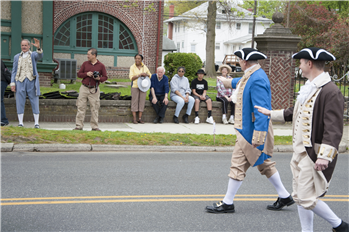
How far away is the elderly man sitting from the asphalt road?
4.39 m

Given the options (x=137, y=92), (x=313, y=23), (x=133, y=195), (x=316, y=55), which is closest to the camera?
(x=316, y=55)

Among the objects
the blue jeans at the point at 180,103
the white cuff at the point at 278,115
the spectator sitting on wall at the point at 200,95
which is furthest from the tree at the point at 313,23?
the white cuff at the point at 278,115

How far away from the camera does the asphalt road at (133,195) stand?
5.21 m

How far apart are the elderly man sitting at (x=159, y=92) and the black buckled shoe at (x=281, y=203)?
7.74 meters

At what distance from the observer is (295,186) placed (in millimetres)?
4367

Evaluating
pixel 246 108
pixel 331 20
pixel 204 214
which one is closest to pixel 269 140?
pixel 246 108

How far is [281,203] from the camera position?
5.86 metres

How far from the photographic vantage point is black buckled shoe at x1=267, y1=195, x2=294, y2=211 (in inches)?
230

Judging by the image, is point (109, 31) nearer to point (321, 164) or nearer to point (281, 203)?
point (281, 203)

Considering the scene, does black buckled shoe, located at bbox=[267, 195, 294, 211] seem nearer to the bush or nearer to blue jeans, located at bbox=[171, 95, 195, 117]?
blue jeans, located at bbox=[171, 95, 195, 117]

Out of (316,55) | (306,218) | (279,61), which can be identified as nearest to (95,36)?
(279,61)

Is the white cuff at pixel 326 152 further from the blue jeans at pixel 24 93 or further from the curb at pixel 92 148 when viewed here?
the blue jeans at pixel 24 93

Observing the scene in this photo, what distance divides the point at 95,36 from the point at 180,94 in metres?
11.9

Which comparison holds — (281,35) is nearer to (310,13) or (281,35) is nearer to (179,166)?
(179,166)
